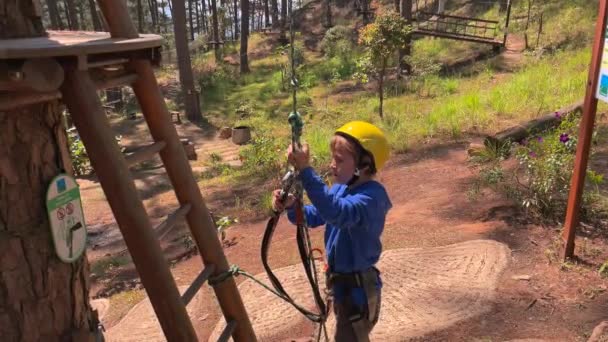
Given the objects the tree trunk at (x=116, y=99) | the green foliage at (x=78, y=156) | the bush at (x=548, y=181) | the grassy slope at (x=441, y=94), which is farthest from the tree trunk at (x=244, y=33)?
the bush at (x=548, y=181)

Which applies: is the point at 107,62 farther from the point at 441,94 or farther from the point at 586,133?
the point at 441,94

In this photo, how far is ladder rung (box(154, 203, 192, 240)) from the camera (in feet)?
7.13

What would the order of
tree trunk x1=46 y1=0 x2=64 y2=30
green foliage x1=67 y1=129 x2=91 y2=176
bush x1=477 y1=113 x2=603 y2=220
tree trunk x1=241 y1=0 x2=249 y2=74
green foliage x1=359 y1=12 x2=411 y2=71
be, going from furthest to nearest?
tree trunk x1=241 y1=0 x2=249 y2=74, tree trunk x1=46 y1=0 x2=64 y2=30, green foliage x1=359 y1=12 x2=411 y2=71, green foliage x1=67 y1=129 x2=91 y2=176, bush x1=477 y1=113 x2=603 y2=220

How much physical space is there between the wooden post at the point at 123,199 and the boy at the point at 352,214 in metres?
0.69

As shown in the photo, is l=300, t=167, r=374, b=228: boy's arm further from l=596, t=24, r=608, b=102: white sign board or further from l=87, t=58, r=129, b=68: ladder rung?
l=596, t=24, r=608, b=102: white sign board

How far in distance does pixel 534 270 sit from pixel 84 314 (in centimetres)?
378

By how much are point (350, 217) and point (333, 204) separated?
0.35ft

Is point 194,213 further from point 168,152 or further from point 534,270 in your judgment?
point 534,270

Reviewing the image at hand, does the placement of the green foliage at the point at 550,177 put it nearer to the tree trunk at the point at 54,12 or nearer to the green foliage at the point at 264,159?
the green foliage at the point at 264,159

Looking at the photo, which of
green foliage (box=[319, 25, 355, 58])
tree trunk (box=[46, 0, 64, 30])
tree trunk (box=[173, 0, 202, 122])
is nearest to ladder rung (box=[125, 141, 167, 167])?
tree trunk (box=[173, 0, 202, 122])

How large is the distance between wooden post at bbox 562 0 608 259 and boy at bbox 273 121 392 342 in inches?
94.9

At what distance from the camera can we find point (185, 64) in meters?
17.7

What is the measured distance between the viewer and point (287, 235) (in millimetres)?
6379

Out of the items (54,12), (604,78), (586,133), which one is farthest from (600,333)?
(54,12)
